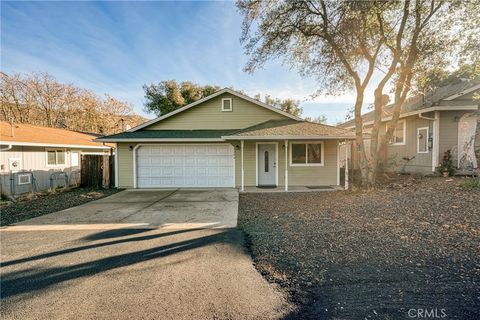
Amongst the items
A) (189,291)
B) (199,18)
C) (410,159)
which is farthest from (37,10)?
(410,159)

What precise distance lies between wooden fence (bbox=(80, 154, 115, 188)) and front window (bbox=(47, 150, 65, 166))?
2.05m

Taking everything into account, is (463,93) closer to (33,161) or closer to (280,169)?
(280,169)

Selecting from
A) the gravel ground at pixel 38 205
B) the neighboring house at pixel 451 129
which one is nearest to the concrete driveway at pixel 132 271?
the gravel ground at pixel 38 205

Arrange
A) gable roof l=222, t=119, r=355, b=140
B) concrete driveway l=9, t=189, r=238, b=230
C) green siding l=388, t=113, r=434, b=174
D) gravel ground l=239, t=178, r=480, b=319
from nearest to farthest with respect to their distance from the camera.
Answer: gravel ground l=239, t=178, r=480, b=319
concrete driveway l=9, t=189, r=238, b=230
gable roof l=222, t=119, r=355, b=140
green siding l=388, t=113, r=434, b=174

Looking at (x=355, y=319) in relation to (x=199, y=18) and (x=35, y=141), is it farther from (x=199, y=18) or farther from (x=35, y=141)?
(x=35, y=141)

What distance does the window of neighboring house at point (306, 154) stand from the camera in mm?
11141

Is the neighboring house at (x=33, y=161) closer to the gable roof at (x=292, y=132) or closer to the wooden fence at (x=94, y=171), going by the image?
the wooden fence at (x=94, y=171)

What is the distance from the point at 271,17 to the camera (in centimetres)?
978

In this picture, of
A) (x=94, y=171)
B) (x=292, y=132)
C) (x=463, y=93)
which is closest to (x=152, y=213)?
(x=292, y=132)

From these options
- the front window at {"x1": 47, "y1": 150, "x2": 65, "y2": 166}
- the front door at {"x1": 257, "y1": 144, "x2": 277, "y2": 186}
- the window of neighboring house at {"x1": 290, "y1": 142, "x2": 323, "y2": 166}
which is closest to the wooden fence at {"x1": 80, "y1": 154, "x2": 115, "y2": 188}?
the front window at {"x1": 47, "y1": 150, "x2": 65, "y2": 166}

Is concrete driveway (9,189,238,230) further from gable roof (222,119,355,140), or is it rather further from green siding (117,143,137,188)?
gable roof (222,119,355,140)

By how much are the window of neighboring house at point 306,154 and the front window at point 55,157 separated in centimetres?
1280

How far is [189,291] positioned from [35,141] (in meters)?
12.5

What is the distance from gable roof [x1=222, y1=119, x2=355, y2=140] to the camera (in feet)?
31.7
